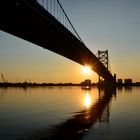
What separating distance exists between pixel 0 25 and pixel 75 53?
89.9 ft

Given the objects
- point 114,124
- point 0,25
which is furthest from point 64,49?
point 114,124

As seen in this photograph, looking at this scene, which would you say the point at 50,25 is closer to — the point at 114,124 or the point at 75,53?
the point at 114,124

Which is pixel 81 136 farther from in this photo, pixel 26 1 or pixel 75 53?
pixel 75 53

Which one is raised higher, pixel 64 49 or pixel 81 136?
pixel 64 49

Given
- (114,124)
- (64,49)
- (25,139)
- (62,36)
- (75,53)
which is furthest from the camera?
(75,53)

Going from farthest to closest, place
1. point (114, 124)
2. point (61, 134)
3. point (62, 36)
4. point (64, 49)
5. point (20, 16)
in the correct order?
point (64, 49), point (62, 36), point (20, 16), point (114, 124), point (61, 134)

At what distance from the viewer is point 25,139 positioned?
17078 millimetres

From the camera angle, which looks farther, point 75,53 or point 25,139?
point 75,53

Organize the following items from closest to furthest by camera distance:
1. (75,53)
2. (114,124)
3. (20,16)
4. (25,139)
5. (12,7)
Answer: (25,139), (114,124), (12,7), (20,16), (75,53)

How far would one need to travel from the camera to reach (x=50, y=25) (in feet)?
112

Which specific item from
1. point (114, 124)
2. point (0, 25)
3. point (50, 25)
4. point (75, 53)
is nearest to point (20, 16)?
point (0, 25)

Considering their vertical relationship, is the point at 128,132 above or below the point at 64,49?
below

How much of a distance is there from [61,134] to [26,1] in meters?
12.1

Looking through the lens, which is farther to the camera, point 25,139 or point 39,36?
point 39,36
